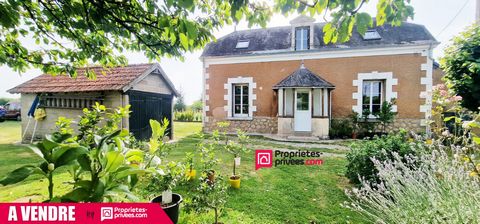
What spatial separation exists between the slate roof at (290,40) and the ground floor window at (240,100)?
5.80 feet

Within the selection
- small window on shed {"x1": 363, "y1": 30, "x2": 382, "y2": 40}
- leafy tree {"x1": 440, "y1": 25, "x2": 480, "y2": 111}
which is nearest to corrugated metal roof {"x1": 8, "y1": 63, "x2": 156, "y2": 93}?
leafy tree {"x1": 440, "y1": 25, "x2": 480, "y2": 111}

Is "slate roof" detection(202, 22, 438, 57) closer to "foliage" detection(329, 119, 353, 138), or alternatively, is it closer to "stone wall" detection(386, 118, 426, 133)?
"stone wall" detection(386, 118, 426, 133)

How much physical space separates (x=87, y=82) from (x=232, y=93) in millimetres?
6344

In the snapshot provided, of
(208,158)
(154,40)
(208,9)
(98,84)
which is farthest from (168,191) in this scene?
(98,84)

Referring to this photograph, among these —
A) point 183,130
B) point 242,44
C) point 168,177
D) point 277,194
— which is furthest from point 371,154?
point 183,130

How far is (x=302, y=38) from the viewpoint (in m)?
10.6

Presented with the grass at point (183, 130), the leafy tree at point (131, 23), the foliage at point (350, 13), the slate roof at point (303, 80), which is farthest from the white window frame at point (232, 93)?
the foliage at point (350, 13)

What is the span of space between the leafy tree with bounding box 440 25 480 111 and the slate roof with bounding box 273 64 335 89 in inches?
196

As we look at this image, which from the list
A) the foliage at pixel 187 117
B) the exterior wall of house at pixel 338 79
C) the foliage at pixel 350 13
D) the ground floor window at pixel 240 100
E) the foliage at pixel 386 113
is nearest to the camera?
the foliage at pixel 350 13

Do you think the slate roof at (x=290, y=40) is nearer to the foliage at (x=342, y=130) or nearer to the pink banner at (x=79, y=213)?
the foliage at (x=342, y=130)

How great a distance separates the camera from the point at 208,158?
11.2ft

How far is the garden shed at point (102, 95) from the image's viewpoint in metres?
7.05

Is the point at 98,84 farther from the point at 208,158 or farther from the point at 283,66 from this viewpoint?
the point at 283,66

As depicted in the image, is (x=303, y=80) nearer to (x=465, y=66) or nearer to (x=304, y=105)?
(x=304, y=105)
